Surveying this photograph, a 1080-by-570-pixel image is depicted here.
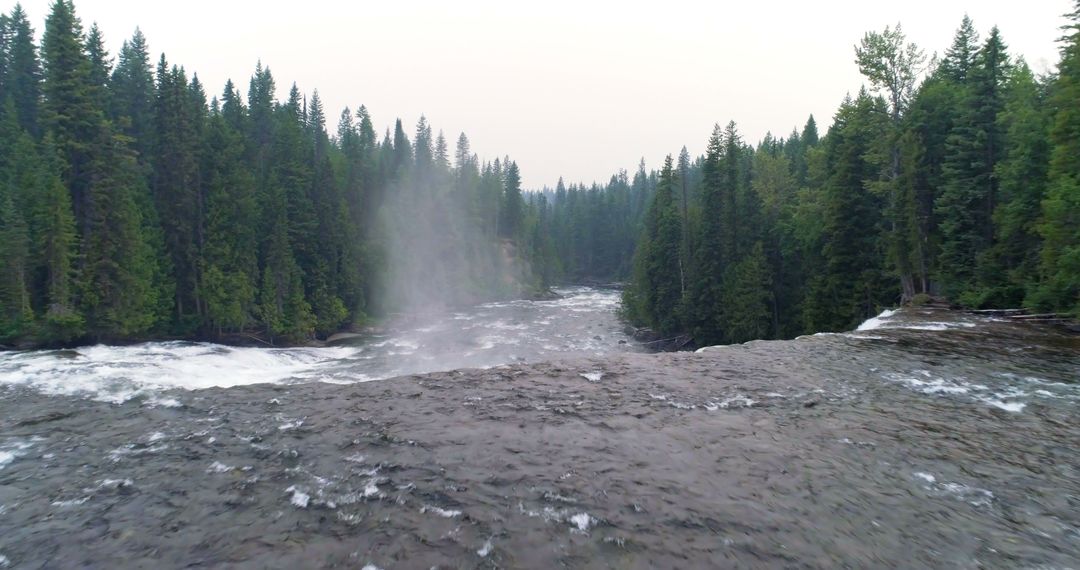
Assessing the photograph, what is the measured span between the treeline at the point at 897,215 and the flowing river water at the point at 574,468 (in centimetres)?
1000

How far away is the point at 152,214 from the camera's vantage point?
36.0m

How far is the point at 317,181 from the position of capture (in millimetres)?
52000

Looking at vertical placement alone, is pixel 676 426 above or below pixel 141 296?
below

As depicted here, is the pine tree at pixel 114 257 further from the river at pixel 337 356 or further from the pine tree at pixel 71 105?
the river at pixel 337 356

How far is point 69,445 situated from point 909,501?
11959 millimetres

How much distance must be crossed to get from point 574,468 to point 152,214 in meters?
39.9

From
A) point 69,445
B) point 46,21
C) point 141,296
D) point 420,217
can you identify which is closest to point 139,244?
point 141,296

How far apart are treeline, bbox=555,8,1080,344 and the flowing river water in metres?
10.0

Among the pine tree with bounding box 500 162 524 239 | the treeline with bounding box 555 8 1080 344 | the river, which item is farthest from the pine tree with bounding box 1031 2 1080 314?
the pine tree with bounding box 500 162 524 239

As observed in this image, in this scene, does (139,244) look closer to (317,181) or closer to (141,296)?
(141,296)

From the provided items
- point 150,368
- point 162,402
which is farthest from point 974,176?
point 150,368

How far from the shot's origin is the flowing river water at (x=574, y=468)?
17.1 feet

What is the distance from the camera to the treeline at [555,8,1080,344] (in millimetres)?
20000

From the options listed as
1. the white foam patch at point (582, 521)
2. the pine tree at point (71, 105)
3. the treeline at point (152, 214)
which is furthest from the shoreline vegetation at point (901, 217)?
the pine tree at point (71, 105)
